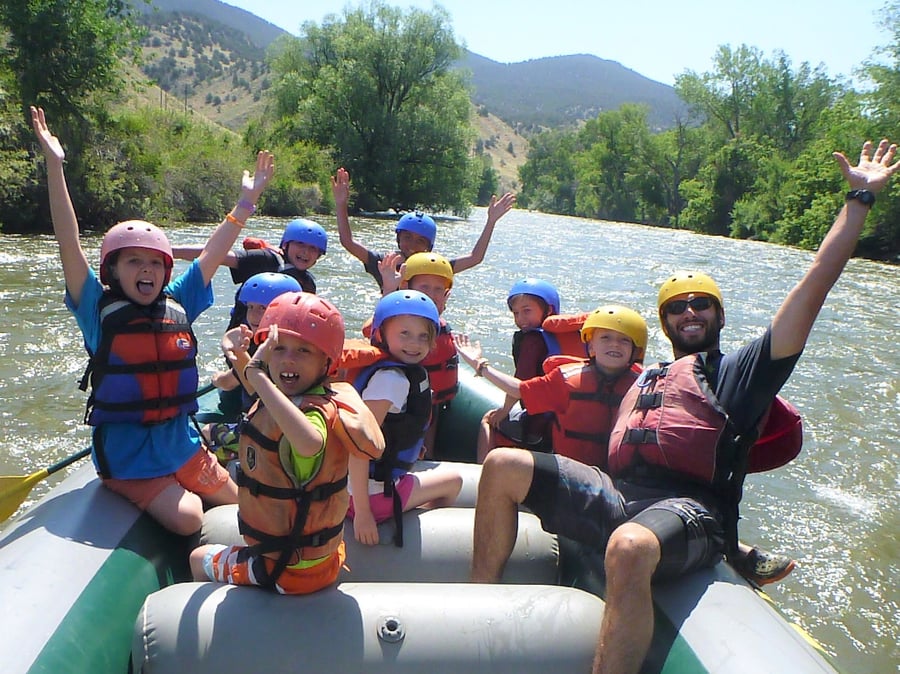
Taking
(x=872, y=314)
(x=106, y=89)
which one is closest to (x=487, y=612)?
(x=872, y=314)

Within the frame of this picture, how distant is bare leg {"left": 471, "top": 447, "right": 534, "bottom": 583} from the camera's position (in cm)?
241

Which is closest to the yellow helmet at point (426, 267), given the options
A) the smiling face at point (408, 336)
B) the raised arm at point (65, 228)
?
the smiling face at point (408, 336)

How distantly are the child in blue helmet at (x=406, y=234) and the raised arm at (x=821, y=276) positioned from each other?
210cm

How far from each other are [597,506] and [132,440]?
149cm

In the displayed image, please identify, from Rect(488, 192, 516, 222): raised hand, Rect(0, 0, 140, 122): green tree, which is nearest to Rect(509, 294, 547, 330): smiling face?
Rect(488, 192, 516, 222): raised hand

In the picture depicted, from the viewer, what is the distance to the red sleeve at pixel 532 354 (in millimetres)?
3662

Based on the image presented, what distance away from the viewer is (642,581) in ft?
6.50

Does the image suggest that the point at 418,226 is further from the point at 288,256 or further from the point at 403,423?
the point at 403,423

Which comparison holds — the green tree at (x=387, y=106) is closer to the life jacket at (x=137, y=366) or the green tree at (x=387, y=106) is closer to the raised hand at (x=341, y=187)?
the raised hand at (x=341, y=187)

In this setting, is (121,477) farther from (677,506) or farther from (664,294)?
(664,294)

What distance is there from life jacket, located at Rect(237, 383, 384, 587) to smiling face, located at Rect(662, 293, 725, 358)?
1.20 m

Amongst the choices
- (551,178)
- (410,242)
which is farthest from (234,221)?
(551,178)

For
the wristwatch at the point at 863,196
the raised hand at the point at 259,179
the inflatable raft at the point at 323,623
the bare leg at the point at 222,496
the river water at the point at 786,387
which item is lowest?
the river water at the point at 786,387

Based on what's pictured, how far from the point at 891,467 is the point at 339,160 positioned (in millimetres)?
22292
